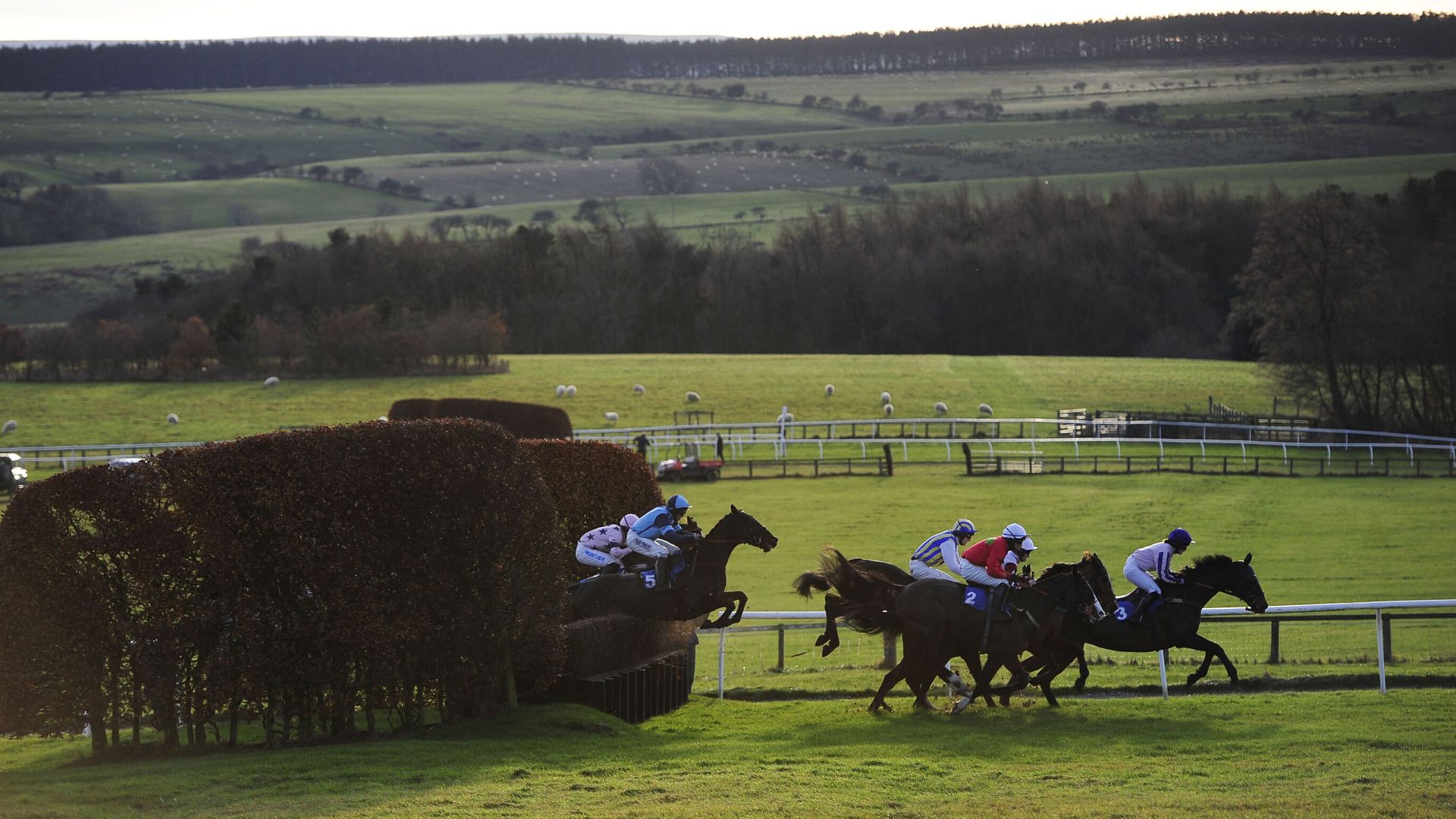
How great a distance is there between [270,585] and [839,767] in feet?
14.8

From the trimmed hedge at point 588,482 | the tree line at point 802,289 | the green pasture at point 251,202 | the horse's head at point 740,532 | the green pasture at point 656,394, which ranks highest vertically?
the green pasture at point 251,202

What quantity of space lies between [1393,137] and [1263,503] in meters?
127

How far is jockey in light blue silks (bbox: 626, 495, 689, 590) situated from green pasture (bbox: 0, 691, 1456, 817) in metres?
1.45

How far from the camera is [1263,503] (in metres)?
32.3

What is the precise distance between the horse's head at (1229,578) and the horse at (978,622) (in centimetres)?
85

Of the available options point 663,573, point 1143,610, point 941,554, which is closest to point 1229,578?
point 1143,610

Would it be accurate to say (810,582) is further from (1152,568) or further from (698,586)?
(1152,568)

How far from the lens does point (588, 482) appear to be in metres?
15.7

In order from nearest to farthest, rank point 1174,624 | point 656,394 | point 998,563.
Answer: point 998,563 < point 1174,624 < point 656,394

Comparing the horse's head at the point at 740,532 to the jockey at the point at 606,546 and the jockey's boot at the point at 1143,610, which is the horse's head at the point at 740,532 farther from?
the jockey's boot at the point at 1143,610

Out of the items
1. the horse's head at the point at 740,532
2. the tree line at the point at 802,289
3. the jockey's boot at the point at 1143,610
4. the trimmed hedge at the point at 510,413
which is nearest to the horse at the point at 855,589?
the horse's head at the point at 740,532

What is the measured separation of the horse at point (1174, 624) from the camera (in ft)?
41.5

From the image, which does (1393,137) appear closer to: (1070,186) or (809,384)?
(1070,186)

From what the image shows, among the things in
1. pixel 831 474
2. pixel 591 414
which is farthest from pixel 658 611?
pixel 591 414
